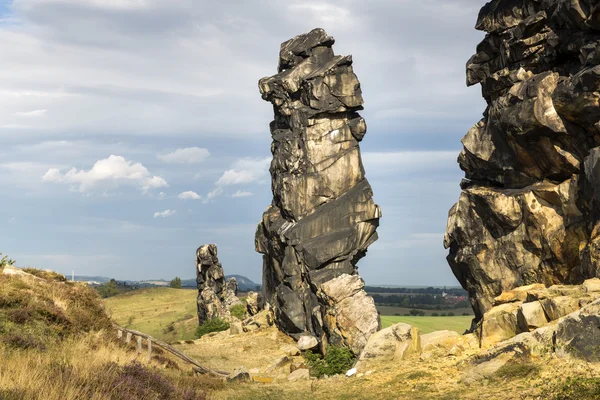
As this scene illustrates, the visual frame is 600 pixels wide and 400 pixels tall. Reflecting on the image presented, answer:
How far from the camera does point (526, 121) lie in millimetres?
33781

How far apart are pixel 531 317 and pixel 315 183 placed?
34.0 meters

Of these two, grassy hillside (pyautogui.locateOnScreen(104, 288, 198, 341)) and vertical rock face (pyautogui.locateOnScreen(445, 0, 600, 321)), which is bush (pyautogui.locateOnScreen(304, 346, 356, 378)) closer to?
vertical rock face (pyautogui.locateOnScreen(445, 0, 600, 321))

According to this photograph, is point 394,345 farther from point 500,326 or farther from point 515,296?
point 515,296

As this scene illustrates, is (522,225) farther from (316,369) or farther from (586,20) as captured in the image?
(316,369)

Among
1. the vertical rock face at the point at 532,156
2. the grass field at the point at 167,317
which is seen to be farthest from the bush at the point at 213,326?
the vertical rock face at the point at 532,156

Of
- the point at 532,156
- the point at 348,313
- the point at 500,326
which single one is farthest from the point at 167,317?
the point at 500,326

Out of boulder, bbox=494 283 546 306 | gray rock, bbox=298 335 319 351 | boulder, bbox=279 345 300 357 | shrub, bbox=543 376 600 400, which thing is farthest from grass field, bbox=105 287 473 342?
shrub, bbox=543 376 600 400

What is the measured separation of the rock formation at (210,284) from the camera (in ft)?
251

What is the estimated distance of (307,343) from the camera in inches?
1976

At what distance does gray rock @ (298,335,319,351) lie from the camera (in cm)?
4991

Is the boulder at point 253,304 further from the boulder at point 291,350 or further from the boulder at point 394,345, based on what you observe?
the boulder at point 394,345

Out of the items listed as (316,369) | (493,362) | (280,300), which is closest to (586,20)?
(493,362)

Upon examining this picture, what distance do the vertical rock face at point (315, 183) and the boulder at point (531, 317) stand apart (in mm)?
28948

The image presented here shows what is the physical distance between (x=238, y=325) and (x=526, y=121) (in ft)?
133
